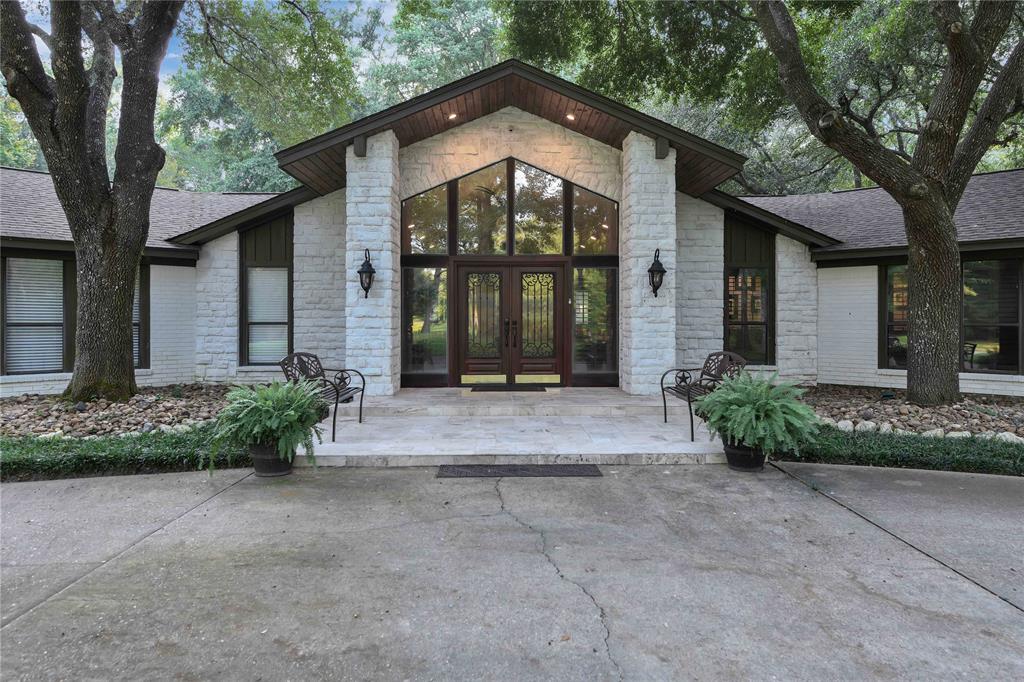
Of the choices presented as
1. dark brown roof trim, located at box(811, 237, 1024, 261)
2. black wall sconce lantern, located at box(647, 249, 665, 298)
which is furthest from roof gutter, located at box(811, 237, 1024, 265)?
black wall sconce lantern, located at box(647, 249, 665, 298)

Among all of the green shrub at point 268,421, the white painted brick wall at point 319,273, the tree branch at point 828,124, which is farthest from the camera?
the white painted brick wall at point 319,273

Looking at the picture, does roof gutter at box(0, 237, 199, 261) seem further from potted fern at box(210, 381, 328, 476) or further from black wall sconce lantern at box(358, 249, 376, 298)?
potted fern at box(210, 381, 328, 476)

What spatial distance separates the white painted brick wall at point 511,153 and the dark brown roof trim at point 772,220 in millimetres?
1807

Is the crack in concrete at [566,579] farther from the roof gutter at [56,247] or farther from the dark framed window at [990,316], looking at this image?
the dark framed window at [990,316]

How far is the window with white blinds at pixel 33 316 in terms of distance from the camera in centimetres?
800

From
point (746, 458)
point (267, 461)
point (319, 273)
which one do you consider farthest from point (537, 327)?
point (267, 461)

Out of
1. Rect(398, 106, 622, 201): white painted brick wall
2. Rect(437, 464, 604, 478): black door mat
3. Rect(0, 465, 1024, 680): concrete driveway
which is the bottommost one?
Rect(0, 465, 1024, 680): concrete driveway

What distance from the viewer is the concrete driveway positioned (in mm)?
2143

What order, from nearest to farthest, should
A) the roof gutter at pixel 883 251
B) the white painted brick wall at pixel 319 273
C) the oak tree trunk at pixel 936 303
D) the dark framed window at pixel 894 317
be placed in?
the oak tree trunk at pixel 936 303 → the roof gutter at pixel 883 251 → the dark framed window at pixel 894 317 → the white painted brick wall at pixel 319 273

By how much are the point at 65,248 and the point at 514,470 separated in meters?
7.92

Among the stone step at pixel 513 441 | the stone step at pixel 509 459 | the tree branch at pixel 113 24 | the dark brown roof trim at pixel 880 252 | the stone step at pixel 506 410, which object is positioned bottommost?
the stone step at pixel 509 459

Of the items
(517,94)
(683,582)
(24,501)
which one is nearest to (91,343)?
(24,501)

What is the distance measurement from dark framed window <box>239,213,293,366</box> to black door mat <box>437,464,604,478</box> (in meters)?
5.51

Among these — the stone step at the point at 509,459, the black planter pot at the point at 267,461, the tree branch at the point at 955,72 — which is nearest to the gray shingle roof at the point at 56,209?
the black planter pot at the point at 267,461
